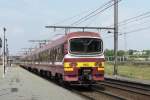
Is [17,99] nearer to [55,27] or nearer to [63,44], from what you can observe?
A: [63,44]

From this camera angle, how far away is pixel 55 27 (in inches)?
1858

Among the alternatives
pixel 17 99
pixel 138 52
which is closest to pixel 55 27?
pixel 17 99

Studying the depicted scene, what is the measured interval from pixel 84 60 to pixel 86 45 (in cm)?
100

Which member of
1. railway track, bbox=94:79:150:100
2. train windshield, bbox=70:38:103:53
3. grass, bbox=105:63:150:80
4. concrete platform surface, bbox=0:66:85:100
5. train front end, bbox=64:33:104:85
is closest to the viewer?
concrete platform surface, bbox=0:66:85:100

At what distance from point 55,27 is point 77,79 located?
2277 centimetres

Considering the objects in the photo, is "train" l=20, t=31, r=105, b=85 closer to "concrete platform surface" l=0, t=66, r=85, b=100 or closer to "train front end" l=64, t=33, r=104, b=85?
"train front end" l=64, t=33, r=104, b=85

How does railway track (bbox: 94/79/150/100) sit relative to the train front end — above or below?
below

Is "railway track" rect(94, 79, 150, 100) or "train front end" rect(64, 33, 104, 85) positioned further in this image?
"train front end" rect(64, 33, 104, 85)

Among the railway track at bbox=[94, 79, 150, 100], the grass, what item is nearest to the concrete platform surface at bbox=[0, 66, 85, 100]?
the railway track at bbox=[94, 79, 150, 100]

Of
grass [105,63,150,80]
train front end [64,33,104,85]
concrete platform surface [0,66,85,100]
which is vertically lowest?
concrete platform surface [0,66,85,100]

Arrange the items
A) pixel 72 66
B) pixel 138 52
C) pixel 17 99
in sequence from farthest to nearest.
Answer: pixel 138 52 → pixel 72 66 → pixel 17 99

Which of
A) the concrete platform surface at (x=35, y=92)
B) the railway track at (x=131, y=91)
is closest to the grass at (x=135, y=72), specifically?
the railway track at (x=131, y=91)

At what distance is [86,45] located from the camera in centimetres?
2542

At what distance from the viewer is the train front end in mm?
24875
